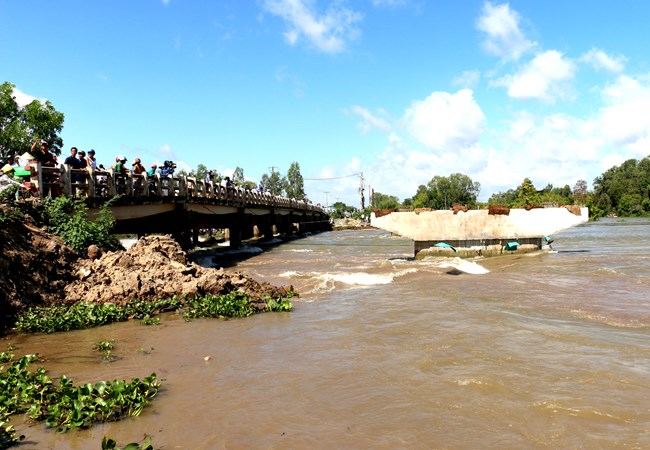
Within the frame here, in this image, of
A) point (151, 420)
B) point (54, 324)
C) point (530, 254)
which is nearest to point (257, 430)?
point (151, 420)

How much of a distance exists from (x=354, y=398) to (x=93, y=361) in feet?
12.0

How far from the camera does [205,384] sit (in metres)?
5.12

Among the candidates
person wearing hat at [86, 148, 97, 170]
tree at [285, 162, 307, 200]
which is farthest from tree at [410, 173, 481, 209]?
person wearing hat at [86, 148, 97, 170]

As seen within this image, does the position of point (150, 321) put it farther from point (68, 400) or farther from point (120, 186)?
point (120, 186)

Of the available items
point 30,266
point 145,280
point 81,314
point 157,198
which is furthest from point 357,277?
point 30,266

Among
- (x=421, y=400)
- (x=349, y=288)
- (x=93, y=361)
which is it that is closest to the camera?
(x=421, y=400)

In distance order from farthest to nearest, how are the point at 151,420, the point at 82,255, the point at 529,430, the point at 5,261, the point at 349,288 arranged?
1. the point at 349,288
2. the point at 82,255
3. the point at 5,261
4. the point at 151,420
5. the point at 529,430

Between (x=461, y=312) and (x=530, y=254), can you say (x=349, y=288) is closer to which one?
(x=461, y=312)

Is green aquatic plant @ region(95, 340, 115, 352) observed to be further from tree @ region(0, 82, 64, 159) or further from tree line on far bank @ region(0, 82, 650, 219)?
tree line on far bank @ region(0, 82, 650, 219)

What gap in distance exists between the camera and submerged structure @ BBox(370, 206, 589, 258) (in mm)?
17812

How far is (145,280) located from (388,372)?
6.04 m

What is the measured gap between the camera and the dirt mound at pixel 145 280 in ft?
29.6

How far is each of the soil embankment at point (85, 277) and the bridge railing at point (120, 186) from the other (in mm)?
1610

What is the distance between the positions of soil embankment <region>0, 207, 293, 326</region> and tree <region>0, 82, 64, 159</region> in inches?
920
